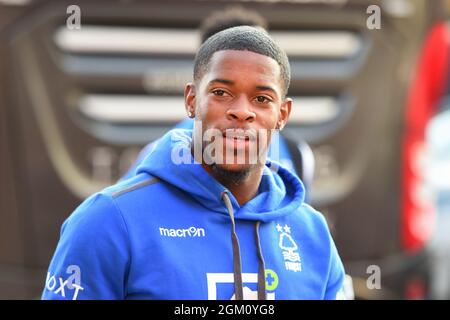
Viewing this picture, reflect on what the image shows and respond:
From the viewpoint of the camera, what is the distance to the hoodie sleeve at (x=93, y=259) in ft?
9.82

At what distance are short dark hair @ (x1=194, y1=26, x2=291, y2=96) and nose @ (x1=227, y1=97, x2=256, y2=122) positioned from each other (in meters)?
0.14

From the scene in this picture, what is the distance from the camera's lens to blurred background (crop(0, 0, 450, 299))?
588 cm

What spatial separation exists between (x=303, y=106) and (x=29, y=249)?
5.17ft

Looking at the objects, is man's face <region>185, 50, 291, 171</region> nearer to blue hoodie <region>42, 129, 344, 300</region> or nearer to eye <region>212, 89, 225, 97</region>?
eye <region>212, 89, 225, 97</region>

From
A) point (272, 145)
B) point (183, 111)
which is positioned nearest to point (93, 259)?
point (272, 145)

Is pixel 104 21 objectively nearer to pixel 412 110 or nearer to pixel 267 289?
pixel 412 110

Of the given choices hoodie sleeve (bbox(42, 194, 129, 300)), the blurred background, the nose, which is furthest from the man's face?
the blurred background

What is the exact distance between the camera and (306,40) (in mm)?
6141

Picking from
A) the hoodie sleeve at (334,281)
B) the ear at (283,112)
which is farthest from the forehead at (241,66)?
the hoodie sleeve at (334,281)

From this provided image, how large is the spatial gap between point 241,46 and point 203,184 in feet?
1.28

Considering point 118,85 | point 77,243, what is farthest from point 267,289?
point 118,85

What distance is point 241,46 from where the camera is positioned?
10.3ft

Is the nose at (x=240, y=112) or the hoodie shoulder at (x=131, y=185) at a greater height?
the nose at (x=240, y=112)

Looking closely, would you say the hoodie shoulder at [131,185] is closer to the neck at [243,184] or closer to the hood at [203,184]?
the hood at [203,184]
